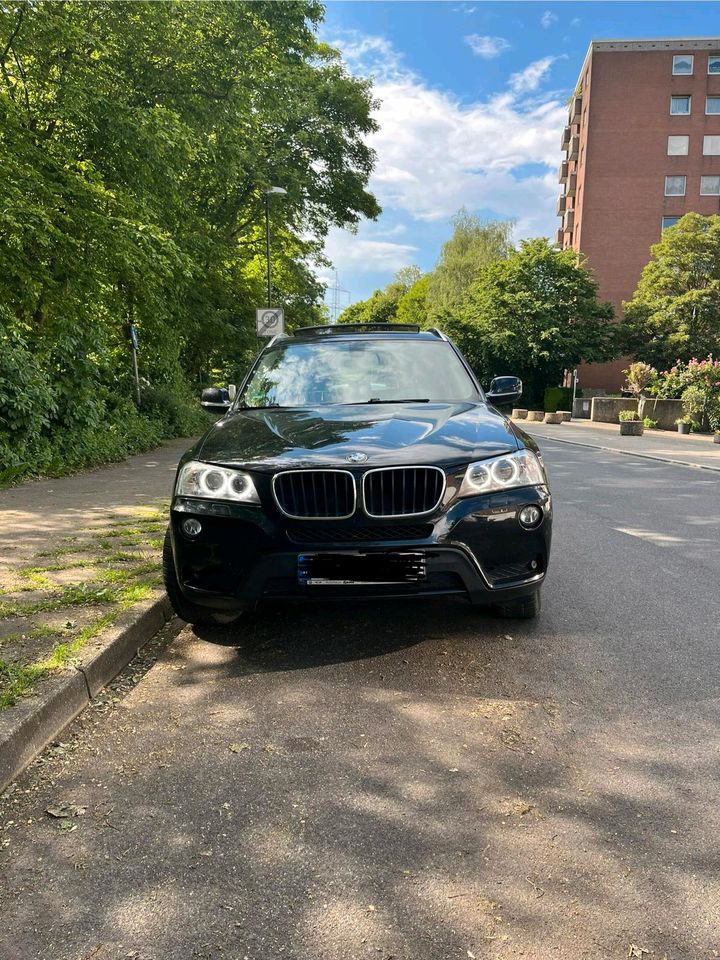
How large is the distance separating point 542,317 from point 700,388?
78.9 feet

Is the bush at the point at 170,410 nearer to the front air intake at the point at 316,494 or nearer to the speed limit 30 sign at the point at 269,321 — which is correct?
the speed limit 30 sign at the point at 269,321

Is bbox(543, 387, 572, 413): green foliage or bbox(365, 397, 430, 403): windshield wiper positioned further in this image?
bbox(543, 387, 572, 413): green foliage

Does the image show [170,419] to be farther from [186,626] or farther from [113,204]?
[186,626]

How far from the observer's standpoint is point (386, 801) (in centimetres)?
239

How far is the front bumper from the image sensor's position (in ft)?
11.1

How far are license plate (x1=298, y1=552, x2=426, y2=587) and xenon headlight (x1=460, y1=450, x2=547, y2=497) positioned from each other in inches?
17.0

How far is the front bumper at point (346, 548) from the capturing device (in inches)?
133

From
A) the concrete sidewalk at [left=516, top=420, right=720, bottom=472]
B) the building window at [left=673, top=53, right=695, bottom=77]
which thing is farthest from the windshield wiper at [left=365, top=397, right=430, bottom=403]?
the building window at [left=673, top=53, right=695, bottom=77]

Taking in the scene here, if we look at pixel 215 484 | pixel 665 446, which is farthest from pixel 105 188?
pixel 665 446

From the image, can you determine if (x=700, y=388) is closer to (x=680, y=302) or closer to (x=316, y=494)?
(x=316, y=494)

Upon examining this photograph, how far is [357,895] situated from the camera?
1947mm

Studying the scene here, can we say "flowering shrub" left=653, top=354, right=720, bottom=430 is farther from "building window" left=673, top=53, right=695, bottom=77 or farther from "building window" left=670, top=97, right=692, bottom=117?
"building window" left=673, top=53, right=695, bottom=77

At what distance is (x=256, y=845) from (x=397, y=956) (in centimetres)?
60

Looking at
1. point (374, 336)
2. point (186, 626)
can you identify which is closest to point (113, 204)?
point (374, 336)
